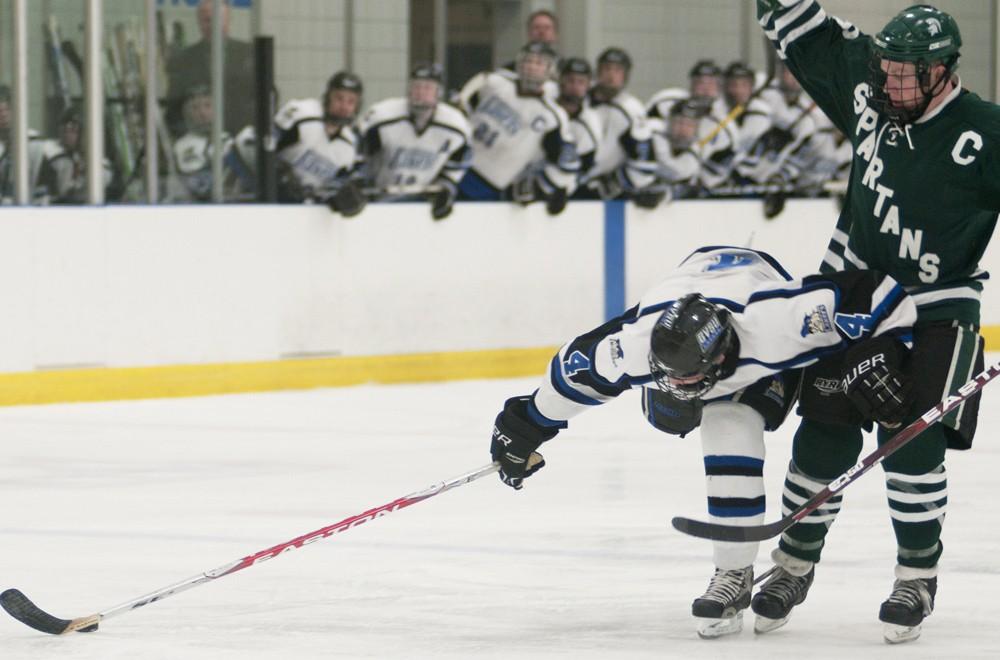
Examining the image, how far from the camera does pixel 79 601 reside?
14.1ft

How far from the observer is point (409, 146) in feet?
29.4

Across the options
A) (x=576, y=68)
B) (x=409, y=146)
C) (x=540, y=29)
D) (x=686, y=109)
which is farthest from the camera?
(x=686, y=109)

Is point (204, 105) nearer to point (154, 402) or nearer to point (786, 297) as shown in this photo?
point (154, 402)

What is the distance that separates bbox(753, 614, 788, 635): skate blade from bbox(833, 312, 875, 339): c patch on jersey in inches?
22.7

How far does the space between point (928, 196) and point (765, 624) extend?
86 cm

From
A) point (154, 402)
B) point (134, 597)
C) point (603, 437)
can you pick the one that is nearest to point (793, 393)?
point (134, 597)

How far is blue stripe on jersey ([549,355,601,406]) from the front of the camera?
397 centimetres

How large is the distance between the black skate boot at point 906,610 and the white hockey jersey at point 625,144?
571cm

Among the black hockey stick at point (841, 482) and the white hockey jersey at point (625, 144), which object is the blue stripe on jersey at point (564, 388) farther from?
the white hockey jersey at point (625, 144)

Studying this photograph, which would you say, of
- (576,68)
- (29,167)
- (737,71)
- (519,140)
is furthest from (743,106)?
(29,167)

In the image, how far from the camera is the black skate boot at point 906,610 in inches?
153

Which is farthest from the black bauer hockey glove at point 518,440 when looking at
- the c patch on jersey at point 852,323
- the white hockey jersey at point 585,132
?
the white hockey jersey at point 585,132

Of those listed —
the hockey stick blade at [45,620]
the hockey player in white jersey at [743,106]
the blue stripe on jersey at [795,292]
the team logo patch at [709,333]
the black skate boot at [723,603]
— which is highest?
the hockey player in white jersey at [743,106]

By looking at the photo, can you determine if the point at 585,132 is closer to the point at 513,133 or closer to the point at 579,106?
the point at 579,106
